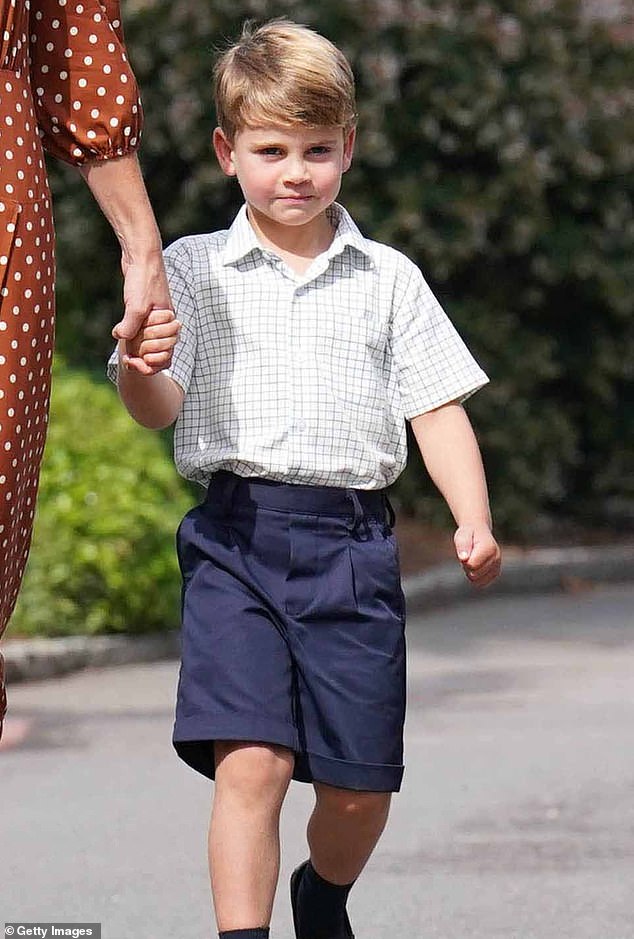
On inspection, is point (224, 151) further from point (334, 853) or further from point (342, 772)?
point (334, 853)

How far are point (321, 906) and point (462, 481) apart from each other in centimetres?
87

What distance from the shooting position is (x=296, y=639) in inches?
144

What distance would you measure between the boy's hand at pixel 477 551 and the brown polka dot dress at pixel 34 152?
795 mm

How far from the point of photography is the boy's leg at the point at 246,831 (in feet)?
11.6

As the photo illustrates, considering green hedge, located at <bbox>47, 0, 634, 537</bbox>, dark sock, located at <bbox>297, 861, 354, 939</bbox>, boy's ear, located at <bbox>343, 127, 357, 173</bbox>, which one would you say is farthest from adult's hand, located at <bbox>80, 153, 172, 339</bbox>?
green hedge, located at <bbox>47, 0, 634, 537</bbox>

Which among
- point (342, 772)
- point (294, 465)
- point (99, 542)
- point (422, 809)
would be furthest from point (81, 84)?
point (99, 542)

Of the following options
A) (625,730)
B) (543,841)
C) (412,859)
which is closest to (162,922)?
(412,859)

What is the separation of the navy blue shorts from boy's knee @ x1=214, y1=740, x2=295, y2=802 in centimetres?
3

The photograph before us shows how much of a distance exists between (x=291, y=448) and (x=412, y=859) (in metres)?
1.87

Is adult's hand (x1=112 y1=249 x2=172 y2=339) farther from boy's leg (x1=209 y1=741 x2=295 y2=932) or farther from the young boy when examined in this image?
boy's leg (x1=209 y1=741 x2=295 y2=932)

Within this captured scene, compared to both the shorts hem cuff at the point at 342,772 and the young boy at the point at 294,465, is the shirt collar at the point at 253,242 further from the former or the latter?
the shorts hem cuff at the point at 342,772

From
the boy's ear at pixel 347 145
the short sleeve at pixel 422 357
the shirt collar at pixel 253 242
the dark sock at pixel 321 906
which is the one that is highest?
the boy's ear at pixel 347 145

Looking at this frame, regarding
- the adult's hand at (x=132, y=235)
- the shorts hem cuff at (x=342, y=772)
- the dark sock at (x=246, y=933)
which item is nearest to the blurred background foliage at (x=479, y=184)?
the shorts hem cuff at (x=342, y=772)

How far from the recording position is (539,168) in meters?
11.9
